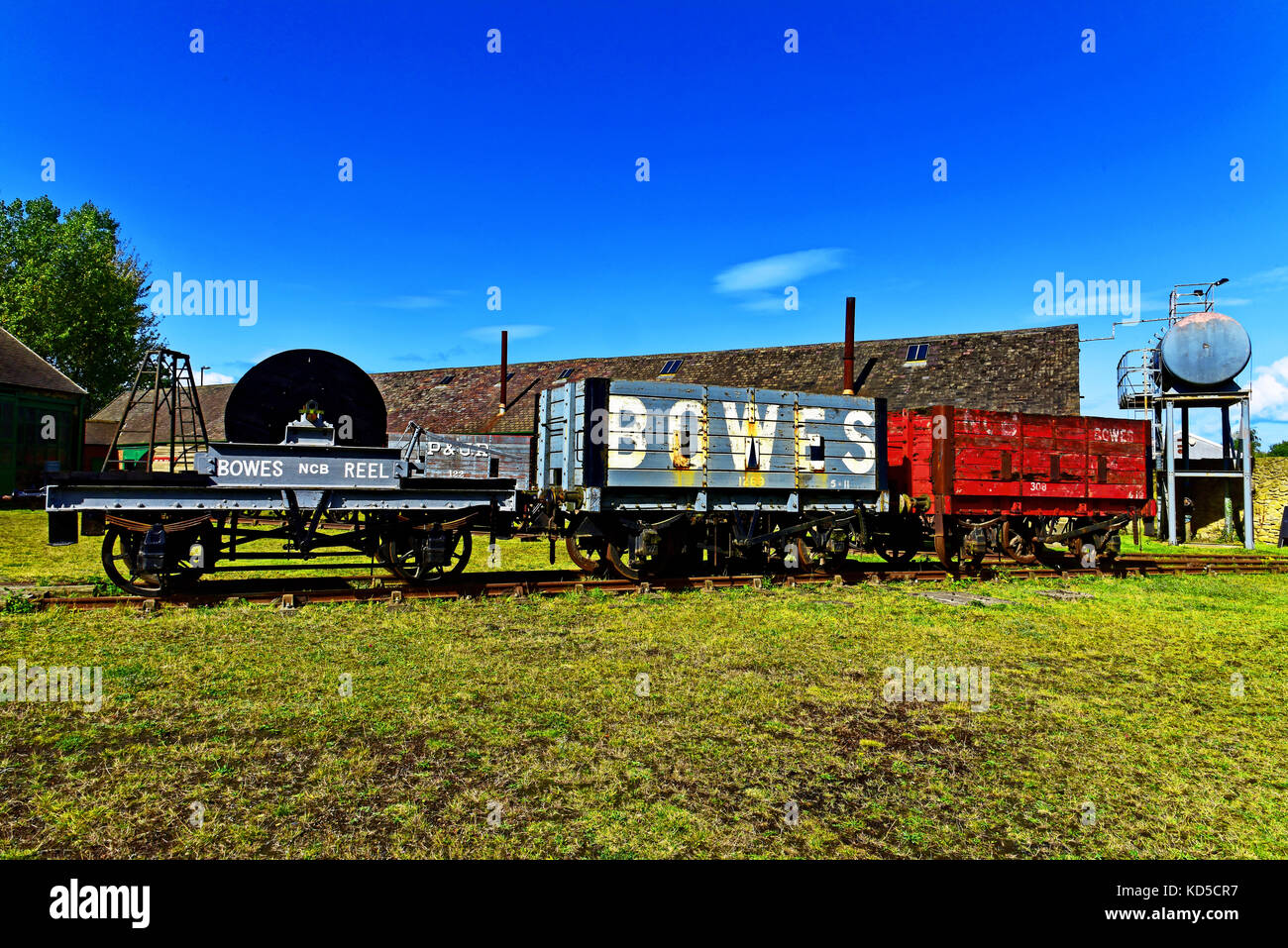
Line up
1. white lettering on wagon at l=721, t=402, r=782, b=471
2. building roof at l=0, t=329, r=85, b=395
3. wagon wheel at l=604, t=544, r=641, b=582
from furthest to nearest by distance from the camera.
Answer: building roof at l=0, t=329, r=85, b=395 < white lettering on wagon at l=721, t=402, r=782, b=471 < wagon wheel at l=604, t=544, r=641, b=582

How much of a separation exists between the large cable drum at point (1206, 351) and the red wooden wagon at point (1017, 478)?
40.4 feet

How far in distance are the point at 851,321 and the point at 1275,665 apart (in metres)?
23.8

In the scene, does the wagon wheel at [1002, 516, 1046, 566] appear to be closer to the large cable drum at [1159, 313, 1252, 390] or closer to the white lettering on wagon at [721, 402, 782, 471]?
the white lettering on wagon at [721, 402, 782, 471]

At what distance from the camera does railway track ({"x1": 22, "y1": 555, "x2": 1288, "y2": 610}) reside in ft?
31.0

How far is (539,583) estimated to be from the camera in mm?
11070

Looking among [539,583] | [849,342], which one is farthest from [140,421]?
[539,583]

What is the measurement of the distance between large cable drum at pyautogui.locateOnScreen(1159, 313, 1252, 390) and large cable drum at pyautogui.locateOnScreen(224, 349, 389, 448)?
27.5 meters

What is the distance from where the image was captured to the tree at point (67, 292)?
40344 mm

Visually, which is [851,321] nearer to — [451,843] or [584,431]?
[584,431]

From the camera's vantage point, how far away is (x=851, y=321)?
97.3 ft

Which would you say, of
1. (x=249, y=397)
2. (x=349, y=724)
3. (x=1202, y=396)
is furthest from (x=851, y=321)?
(x=349, y=724)

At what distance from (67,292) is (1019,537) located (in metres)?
50.6

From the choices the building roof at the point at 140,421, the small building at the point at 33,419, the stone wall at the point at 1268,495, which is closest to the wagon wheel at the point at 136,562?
the small building at the point at 33,419

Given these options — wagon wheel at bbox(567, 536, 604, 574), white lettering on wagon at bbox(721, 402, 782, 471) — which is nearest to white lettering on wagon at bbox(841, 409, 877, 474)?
white lettering on wagon at bbox(721, 402, 782, 471)
